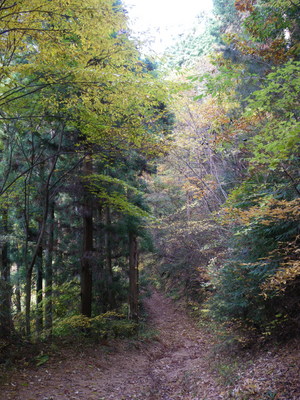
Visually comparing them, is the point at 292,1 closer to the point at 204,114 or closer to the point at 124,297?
the point at 204,114

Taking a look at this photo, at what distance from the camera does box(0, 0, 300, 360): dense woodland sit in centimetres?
491

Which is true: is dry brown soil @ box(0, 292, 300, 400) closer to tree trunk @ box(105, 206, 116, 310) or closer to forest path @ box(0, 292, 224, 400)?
forest path @ box(0, 292, 224, 400)

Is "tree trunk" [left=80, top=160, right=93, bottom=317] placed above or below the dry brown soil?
above

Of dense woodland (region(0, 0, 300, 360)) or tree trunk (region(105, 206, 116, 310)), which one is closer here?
dense woodland (region(0, 0, 300, 360))

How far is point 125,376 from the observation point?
789 cm

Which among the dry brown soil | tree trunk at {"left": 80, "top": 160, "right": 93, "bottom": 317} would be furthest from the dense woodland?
the dry brown soil

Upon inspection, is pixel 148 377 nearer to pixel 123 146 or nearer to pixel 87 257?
pixel 87 257

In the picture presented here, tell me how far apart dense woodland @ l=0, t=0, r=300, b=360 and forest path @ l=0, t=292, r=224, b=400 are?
1.04 meters

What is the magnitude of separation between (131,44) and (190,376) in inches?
316

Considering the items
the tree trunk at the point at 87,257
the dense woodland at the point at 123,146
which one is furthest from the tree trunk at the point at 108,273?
the tree trunk at the point at 87,257

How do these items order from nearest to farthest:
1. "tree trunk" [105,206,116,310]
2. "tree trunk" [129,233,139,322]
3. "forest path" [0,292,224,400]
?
"forest path" [0,292,224,400]
"tree trunk" [105,206,116,310]
"tree trunk" [129,233,139,322]

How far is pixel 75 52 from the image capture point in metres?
4.73

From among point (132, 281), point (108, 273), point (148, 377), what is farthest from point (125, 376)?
point (132, 281)

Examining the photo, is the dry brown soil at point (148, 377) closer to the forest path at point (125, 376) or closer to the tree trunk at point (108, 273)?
the forest path at point (125, 376)
